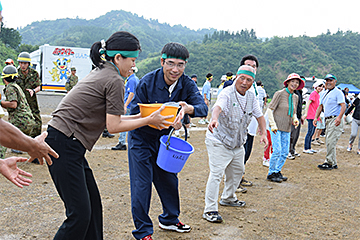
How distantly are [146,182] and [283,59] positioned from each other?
10744cm

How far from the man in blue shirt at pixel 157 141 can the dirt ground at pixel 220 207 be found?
1.30 ft

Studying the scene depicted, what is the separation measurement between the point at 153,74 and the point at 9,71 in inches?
145

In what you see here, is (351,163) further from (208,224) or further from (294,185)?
(208,224)

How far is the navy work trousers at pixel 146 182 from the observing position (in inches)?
132

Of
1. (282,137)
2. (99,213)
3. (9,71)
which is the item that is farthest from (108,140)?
(99,213)

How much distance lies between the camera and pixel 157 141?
11.7 ft

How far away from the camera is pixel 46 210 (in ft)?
13.8

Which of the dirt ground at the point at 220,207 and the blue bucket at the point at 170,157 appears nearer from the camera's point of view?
the blue bucket at the point at 170,157

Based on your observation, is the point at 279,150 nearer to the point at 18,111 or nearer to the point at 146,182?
the point at 146,182

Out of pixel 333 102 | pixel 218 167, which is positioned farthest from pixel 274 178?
→ pixel 333 102

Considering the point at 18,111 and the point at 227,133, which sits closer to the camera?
the point at 227,133

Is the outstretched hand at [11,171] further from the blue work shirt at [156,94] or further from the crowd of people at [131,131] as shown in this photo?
the blue work shirt at [156,94]

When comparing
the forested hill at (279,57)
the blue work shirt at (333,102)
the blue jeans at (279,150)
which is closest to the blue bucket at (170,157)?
the blue jeans at (279,150)

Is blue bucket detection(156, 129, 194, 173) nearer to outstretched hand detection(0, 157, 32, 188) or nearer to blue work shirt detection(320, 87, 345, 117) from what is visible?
outstretched hand detection(0, 157, 32, 188)
